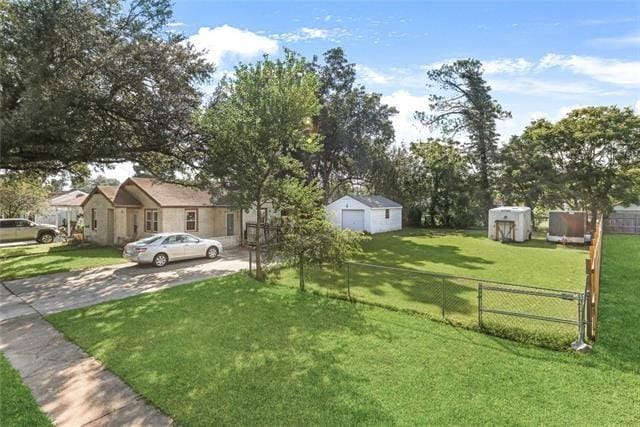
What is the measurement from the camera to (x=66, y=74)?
33.1ft

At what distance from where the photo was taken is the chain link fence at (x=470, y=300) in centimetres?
675

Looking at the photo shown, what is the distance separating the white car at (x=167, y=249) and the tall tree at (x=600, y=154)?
26217 millimetres

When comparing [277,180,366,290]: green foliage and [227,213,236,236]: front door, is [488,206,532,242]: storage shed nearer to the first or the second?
[277,180,366,290]: green foliage

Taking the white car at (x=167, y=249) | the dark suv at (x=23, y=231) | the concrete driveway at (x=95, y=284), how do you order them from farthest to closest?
the dark suv at (x=23, y=231), the white car at (x=167, y=249), the concrete driveway at (x=95, y=284)

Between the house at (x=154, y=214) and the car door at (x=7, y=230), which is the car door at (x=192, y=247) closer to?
the house at (x=154, y=214)

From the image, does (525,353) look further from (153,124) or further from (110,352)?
(153,124)

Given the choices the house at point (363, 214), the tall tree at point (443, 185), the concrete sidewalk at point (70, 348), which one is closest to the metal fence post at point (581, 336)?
the concrete sidewalk at point (70, 348)

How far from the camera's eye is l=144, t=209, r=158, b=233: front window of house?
19712mm

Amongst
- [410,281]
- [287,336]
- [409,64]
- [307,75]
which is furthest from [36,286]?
[409,64]

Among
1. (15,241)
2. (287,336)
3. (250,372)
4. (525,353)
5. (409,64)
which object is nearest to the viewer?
(250,372)

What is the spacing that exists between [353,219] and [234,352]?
70.7ft

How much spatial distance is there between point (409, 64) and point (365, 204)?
1497cm

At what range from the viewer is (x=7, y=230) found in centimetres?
2262

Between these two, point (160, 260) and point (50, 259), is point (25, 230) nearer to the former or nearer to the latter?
point (50, 259)
